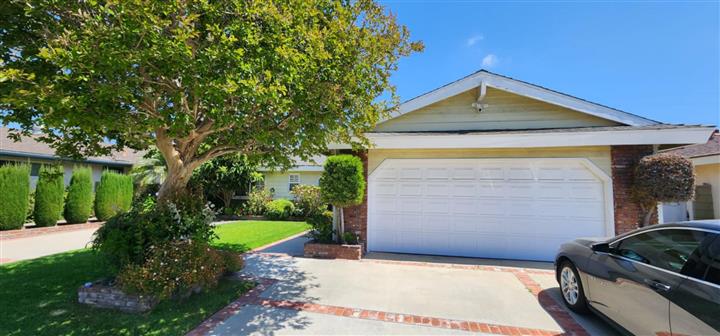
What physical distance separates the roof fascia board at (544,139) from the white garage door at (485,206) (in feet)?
1.94

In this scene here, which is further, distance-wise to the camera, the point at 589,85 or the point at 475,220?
the point at 589,85

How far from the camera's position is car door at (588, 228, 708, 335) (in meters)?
3.05

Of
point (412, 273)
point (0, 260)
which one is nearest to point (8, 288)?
point (0, 260)

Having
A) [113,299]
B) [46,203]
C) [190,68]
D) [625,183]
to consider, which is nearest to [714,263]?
[625,183]

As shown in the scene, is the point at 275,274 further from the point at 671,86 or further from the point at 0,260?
the point at 671,86

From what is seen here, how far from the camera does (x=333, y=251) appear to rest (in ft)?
26.3

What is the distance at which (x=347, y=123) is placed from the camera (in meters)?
5.68

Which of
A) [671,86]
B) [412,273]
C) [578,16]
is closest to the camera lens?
[412,273]

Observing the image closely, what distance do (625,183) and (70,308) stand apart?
37.2ft

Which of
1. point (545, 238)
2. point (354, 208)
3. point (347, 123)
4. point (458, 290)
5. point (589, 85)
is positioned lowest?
point (458, 290)

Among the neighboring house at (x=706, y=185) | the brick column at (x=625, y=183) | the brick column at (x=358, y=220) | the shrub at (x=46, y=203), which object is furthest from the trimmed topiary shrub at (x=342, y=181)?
the shrub at (x=46, y=203)

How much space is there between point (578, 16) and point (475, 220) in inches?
247

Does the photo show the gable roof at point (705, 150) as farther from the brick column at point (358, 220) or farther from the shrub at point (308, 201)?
the shrub at point (308, 201)

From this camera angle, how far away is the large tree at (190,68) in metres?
3.57
